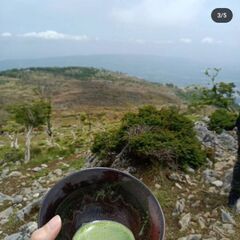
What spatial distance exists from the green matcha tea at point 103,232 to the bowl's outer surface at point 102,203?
15cm

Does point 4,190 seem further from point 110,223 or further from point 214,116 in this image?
point 110,223

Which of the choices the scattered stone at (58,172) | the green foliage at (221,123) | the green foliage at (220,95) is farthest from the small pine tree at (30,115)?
the green foliage at (221,123)

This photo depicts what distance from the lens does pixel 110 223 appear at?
5.53ft

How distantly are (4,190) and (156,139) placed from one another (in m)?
4.30

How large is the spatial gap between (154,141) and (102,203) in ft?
20.8

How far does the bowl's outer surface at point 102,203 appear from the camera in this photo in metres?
1.79

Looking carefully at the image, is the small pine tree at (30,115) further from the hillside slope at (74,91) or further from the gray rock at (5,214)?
the hillside slope at (74,91)

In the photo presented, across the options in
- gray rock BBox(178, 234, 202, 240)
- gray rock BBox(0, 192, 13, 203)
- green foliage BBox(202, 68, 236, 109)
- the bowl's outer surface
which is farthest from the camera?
green foliage BBox(202, 68, 236, 109)

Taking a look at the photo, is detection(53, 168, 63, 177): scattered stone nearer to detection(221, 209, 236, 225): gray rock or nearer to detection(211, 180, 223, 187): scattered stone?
detection(211, 180, 223, 187): scattered stone

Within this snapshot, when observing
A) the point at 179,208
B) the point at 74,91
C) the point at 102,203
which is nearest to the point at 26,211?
the point at 179,208

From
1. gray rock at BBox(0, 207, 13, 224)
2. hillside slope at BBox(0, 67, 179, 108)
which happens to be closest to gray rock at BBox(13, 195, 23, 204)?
gray rock at BBox(0, 207, 13, 224)

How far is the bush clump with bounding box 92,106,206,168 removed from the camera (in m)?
8.18

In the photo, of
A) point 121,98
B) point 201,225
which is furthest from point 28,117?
point 121,98

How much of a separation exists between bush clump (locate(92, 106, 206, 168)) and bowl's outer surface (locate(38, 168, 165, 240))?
20.3ft
